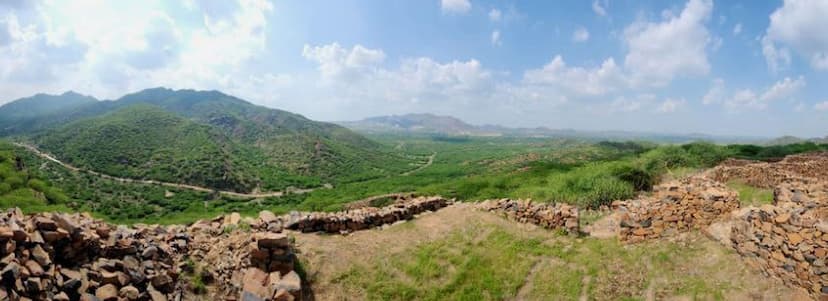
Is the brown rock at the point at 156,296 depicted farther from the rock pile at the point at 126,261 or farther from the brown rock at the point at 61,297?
the brown rock at the point at 61,297

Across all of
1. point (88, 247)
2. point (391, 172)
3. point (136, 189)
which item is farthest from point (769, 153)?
point (136, 189)

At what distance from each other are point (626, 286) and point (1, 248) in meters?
13.7

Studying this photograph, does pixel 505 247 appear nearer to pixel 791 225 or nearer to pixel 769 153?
pixel 791 225

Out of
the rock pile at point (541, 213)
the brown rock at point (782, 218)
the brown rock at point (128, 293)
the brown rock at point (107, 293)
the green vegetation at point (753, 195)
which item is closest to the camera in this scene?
the brown rock at point (107, 293)

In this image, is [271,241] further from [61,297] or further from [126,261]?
[61,297]

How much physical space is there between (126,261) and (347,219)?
656cm

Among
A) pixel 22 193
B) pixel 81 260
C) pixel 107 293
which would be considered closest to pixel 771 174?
pixel 107 293

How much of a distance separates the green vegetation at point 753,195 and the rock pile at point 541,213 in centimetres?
831

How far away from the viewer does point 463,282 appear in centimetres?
1147

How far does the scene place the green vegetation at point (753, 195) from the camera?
1800 centimetres

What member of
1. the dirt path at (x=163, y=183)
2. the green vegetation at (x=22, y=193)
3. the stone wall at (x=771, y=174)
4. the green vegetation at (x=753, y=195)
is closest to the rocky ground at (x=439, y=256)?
the green vegetation at (x=753, y=195)

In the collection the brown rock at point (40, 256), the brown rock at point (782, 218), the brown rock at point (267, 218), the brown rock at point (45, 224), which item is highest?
the brown rock at point (45, 224)

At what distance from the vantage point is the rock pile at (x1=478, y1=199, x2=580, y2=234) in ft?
48.0

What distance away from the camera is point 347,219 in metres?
14.1
